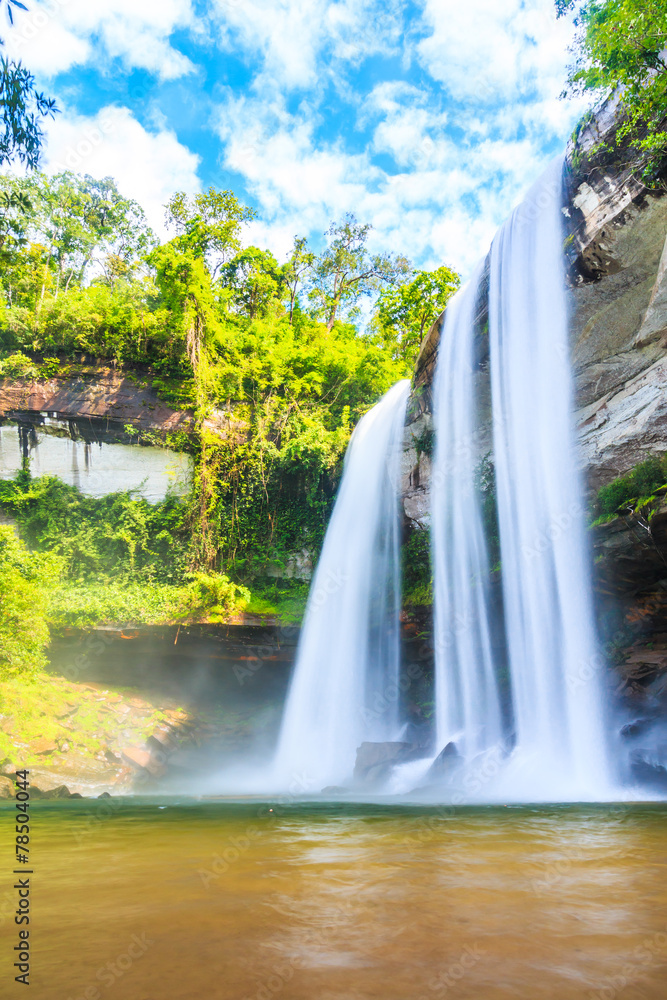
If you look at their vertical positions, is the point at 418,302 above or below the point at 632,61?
above

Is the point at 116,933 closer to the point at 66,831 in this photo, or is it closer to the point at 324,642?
the point at 66,831

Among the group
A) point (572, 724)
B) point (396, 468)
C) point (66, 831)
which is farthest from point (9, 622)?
point (572, 724)

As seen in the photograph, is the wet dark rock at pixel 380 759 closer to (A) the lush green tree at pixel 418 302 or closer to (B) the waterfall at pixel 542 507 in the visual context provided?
(B) the waterfall at pixel 542 507

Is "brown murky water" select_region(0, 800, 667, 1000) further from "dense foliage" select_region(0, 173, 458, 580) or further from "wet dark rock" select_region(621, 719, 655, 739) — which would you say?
"dense foliage" select_region(0, 173, 458, 580)

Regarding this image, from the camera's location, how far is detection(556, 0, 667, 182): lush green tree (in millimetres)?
7789

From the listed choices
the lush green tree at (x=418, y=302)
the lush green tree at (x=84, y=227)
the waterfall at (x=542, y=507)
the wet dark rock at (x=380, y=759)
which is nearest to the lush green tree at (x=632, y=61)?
the waterfall at (x=542, y=507)

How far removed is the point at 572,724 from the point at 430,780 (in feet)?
9.39

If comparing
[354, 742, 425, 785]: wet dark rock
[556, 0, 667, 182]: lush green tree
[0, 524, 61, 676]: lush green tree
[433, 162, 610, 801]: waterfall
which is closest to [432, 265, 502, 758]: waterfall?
[433, 162, 610, 801]: waterfall

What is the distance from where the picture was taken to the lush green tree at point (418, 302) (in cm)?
2095

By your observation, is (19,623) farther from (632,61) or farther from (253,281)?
(253,281)

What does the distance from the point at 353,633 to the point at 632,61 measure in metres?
13.3

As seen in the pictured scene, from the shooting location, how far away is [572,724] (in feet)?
31.0

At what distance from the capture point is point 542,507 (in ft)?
36.0

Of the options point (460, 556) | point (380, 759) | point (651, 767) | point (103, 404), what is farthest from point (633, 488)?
point (103, 404)
